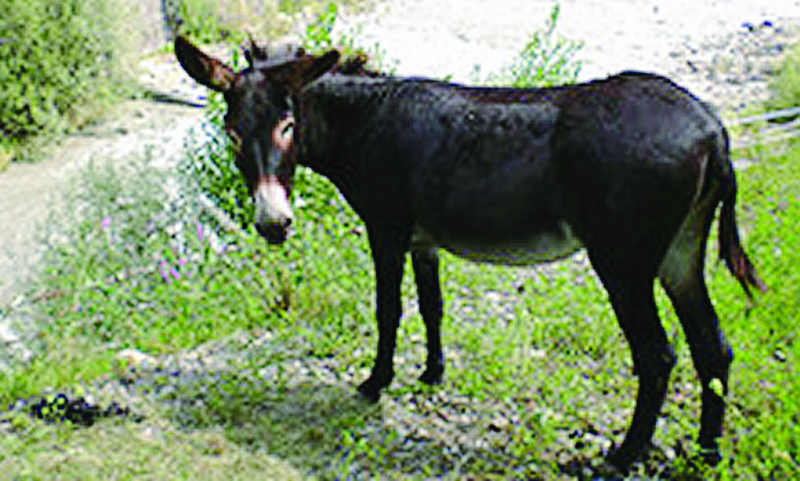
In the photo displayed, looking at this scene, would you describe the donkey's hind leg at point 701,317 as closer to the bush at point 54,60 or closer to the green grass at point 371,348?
the green grass at point 371,348

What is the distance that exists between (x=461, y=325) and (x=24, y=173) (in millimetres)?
5435

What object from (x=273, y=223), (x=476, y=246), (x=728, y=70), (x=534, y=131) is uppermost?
(x=534, y=131)

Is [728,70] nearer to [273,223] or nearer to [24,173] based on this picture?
[24,173]

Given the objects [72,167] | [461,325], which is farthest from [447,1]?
[461,325]

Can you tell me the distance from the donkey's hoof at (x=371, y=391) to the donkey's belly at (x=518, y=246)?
844mm

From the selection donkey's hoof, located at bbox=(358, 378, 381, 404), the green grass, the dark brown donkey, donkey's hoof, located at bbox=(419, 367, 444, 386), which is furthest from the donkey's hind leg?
donkey's hoof, located at bbox=(358, 378, 381, 404)

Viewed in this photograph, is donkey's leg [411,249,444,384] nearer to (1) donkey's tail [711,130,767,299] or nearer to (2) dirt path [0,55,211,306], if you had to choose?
(1) donkey's tail [711,130,767,299]

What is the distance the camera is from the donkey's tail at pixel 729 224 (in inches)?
124

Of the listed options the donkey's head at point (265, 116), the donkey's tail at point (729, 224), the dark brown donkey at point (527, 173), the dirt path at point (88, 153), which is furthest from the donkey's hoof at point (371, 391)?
the dirt path at point (88, 153)

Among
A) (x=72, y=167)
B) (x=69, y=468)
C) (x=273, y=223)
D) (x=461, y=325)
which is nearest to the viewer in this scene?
(x=273, y=223)

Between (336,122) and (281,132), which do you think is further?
(336,122)

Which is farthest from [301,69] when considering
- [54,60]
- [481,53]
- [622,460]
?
[481,53]

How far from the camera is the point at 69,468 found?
3430 mm

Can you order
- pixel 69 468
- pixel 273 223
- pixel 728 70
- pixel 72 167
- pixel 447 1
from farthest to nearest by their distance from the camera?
1. pixel 447 1
2. pixel 728 70
3. pixel 72 167
4. pixel 69 468
5. pixel 273 223
